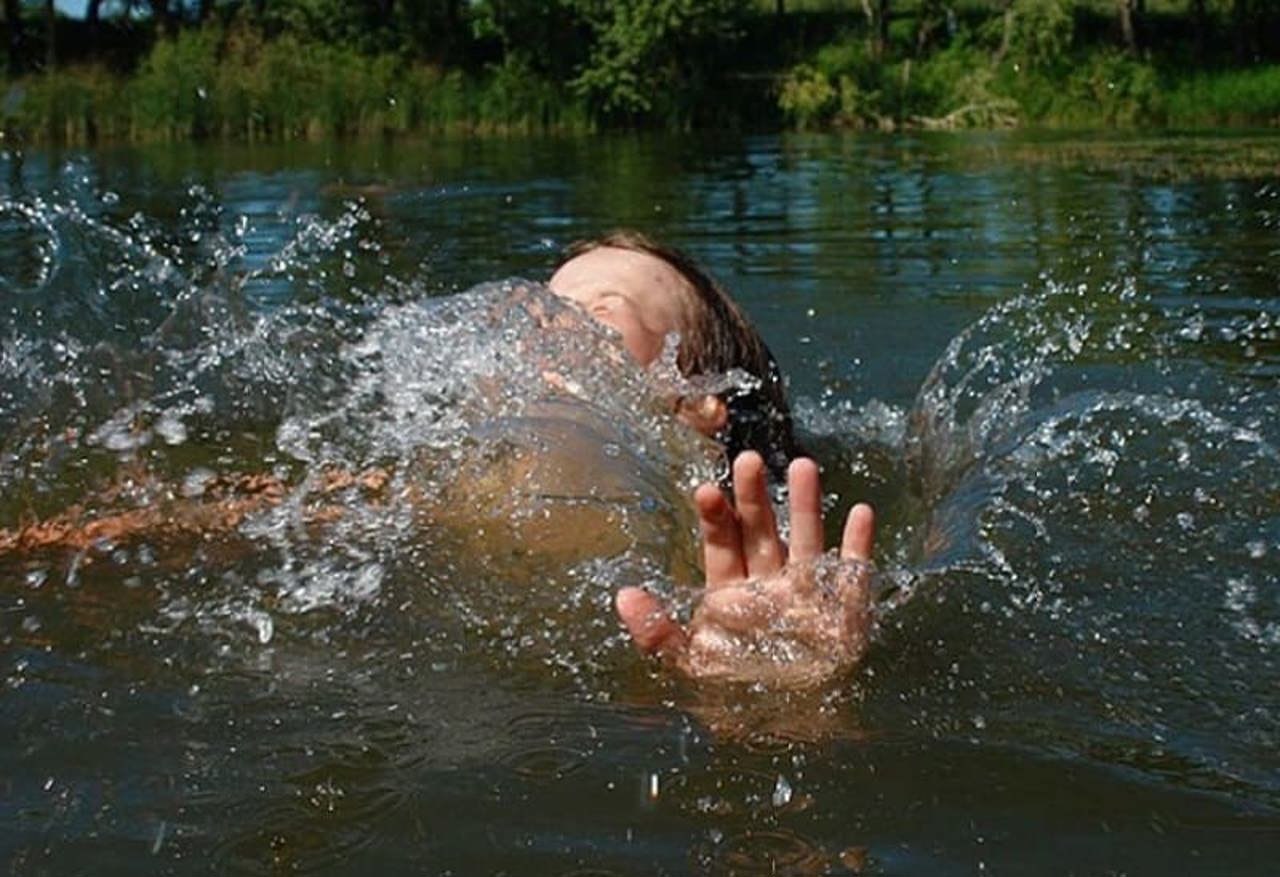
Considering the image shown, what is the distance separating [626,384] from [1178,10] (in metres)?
38.0

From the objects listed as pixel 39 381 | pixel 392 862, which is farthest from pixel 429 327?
pixel 392 862

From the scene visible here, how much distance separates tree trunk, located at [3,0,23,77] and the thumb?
1275 inches

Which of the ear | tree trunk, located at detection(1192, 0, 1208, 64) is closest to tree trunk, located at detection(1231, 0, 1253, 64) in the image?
tree trunk, located at detection(1192, 0, 1208, 64)

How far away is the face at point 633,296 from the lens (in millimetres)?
3807

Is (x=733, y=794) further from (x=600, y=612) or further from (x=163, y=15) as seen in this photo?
(x=163, y=15)

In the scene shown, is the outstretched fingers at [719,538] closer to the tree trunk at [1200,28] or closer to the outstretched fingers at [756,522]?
the outstretched fingers at [756,522]

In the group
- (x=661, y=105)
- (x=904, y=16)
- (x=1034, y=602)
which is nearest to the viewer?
(x=1034, y=602)

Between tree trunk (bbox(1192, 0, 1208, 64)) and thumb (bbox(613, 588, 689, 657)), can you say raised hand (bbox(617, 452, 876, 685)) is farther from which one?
tree trunk (bbox(1192, 0, 1208, 64))

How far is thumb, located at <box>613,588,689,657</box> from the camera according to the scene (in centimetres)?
255

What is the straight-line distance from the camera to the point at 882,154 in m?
20.7

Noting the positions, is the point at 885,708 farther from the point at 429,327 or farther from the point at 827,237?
the point at 827,237

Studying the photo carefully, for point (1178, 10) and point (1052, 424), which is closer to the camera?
point (1052, 424)

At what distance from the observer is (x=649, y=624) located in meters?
2.59

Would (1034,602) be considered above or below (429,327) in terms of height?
below
